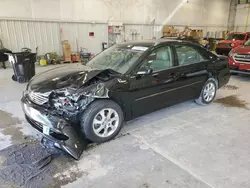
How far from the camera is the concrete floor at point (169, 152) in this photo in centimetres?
209

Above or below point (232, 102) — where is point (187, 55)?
above

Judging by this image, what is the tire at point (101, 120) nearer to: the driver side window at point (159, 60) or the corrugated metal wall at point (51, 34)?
the driver side window at point (159, 60)

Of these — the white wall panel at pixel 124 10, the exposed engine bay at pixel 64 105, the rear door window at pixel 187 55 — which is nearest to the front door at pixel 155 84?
the rear door window at pixel 187 55

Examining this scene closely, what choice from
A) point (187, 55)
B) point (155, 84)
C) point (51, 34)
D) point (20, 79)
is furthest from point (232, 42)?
point (20, 79)

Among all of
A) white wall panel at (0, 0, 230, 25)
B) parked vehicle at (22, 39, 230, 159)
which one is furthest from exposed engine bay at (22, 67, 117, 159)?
white wall panel at (0, 0, 230, 25)

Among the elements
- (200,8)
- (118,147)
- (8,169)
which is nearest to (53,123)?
(8,169)

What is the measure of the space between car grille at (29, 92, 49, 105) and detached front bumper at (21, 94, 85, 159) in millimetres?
78

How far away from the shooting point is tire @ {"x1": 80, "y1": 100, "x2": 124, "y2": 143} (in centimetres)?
254

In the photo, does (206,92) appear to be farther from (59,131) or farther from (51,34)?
(51,34)

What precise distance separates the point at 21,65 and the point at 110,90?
4.70 metres

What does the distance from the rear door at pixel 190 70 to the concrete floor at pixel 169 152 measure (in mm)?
413

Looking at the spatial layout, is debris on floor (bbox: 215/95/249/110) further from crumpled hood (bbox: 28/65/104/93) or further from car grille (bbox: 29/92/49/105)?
car grille (bbox: 29/92/49/105)

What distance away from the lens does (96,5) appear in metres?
10.7

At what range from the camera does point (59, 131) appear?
7.78 ft
